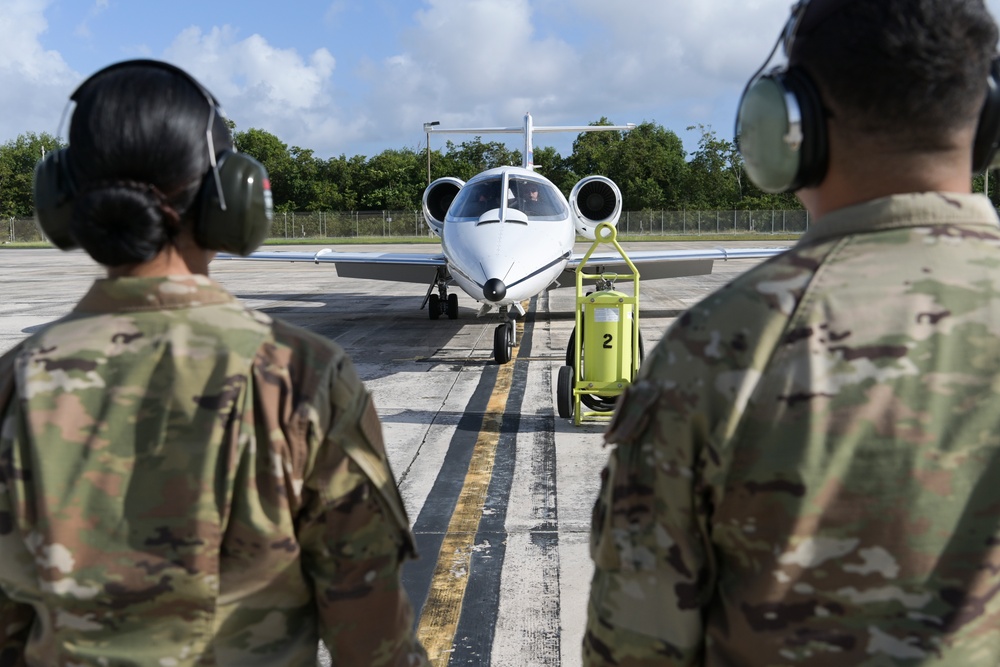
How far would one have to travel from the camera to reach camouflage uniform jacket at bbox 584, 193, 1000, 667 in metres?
1.44

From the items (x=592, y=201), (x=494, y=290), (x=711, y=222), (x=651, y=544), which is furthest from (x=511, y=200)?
(x=711, y=222)

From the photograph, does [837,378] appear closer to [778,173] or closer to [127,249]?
[778,173]

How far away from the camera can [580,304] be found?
7.90 metres

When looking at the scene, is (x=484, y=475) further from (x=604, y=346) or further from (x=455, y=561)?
(x=604, y=346)

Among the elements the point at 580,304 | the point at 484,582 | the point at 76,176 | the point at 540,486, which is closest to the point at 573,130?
the point at 580,304

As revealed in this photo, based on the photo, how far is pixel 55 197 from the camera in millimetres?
1914

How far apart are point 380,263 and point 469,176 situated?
5735cm

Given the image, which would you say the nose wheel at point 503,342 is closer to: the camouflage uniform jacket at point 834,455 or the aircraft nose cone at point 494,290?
the aircraft nose cone at point 494,290

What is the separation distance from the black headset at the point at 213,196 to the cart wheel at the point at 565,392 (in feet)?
20.0

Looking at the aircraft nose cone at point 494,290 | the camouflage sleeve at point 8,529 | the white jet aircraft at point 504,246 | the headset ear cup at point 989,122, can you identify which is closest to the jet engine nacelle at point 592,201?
the white jet aircraft at point 504,246

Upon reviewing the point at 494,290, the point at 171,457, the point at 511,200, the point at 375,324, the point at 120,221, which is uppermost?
the point at 511,200

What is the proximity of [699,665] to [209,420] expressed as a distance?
989 millimetres

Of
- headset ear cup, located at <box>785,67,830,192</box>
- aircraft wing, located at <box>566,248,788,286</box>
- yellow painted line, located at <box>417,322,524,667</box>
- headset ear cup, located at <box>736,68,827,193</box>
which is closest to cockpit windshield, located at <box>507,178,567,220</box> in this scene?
aircraft wing, located at <box>566,248,788,286</box>

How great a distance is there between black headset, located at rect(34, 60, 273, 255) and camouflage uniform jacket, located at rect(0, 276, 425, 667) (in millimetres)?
138
